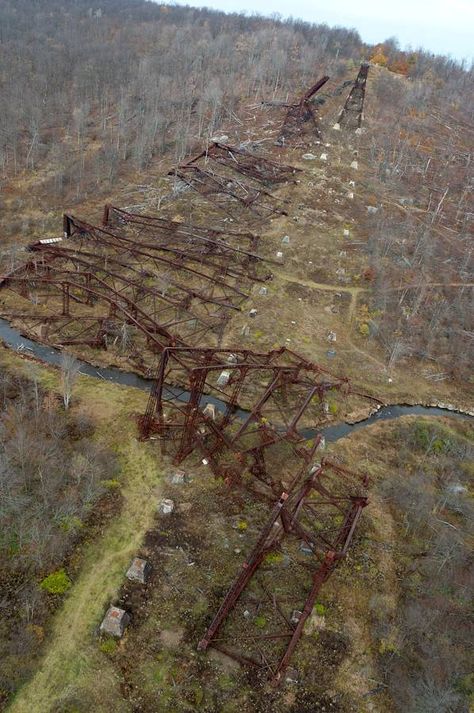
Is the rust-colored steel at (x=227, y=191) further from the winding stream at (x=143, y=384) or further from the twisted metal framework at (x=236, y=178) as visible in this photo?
the winding stream at (x=143, y=384)

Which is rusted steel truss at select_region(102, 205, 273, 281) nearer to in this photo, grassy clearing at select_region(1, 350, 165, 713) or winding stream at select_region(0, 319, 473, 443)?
winding stream at select_region(0, 319, 473, 443)

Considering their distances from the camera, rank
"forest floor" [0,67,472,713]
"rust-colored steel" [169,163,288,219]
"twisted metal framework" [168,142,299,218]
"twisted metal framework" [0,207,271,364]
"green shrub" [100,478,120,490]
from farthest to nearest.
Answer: "twisted metal framework" [168,142,299,218] < "rust-colored steel" [169,163,288,219] < "twisted metal framework" [0,207,271,364] < "green shrub" [100,478,120,490] < "forest floor" [0,67,472,713]

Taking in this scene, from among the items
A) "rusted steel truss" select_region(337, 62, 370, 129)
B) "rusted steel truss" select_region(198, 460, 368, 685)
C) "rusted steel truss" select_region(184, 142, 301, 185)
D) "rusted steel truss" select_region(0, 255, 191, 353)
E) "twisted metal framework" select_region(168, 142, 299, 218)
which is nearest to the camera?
"rusted steel truss" select_region(198, 460, 368, 685)

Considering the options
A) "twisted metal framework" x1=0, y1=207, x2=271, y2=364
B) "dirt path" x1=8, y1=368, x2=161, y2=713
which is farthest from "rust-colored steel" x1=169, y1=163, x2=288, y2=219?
"dirt path" x1=8, y1=368, x2=161, y2=713

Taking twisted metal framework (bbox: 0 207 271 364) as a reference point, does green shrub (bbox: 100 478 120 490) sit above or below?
below

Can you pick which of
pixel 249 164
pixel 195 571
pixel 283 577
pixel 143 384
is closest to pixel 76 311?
pixel 143 384

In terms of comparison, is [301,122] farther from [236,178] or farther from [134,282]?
[134,282]
